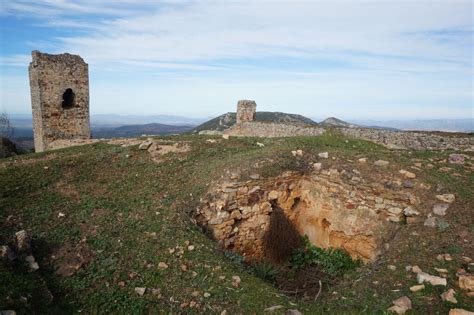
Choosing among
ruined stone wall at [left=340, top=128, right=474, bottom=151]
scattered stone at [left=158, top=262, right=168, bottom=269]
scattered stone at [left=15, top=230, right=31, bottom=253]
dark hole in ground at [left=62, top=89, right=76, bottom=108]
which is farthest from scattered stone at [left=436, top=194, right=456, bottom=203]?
dark hole in ground at [left=62, top=89, right=76, bottom=108]

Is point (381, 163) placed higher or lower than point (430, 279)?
higher

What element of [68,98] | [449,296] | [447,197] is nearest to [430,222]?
[447,197]

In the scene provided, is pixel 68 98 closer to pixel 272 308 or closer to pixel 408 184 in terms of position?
pixel 272 308

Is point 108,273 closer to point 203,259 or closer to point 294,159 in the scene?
point 203,259

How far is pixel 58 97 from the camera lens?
57.6 ft

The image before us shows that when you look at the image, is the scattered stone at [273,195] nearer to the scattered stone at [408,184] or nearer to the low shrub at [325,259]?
the low shrub at [325,259]

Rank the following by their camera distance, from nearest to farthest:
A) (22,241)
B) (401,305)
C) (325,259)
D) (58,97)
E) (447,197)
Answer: (401,305) → (22,241) → (447,197) → (325,259) → (58,97)

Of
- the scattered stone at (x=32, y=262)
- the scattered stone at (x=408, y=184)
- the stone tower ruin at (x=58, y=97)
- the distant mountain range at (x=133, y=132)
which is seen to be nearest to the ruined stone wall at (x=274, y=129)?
Answer: the scattered stone at (x=408, y=184)

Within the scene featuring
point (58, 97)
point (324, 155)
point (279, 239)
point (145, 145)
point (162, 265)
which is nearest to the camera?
point (162, 265)

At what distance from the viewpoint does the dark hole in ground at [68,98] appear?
60.0 ft

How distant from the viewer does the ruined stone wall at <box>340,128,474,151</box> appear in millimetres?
15586

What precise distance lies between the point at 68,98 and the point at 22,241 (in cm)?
1399

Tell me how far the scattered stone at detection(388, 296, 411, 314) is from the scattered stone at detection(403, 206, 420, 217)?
10.3 feet

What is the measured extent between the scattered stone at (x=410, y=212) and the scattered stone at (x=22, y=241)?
870 centimetres
